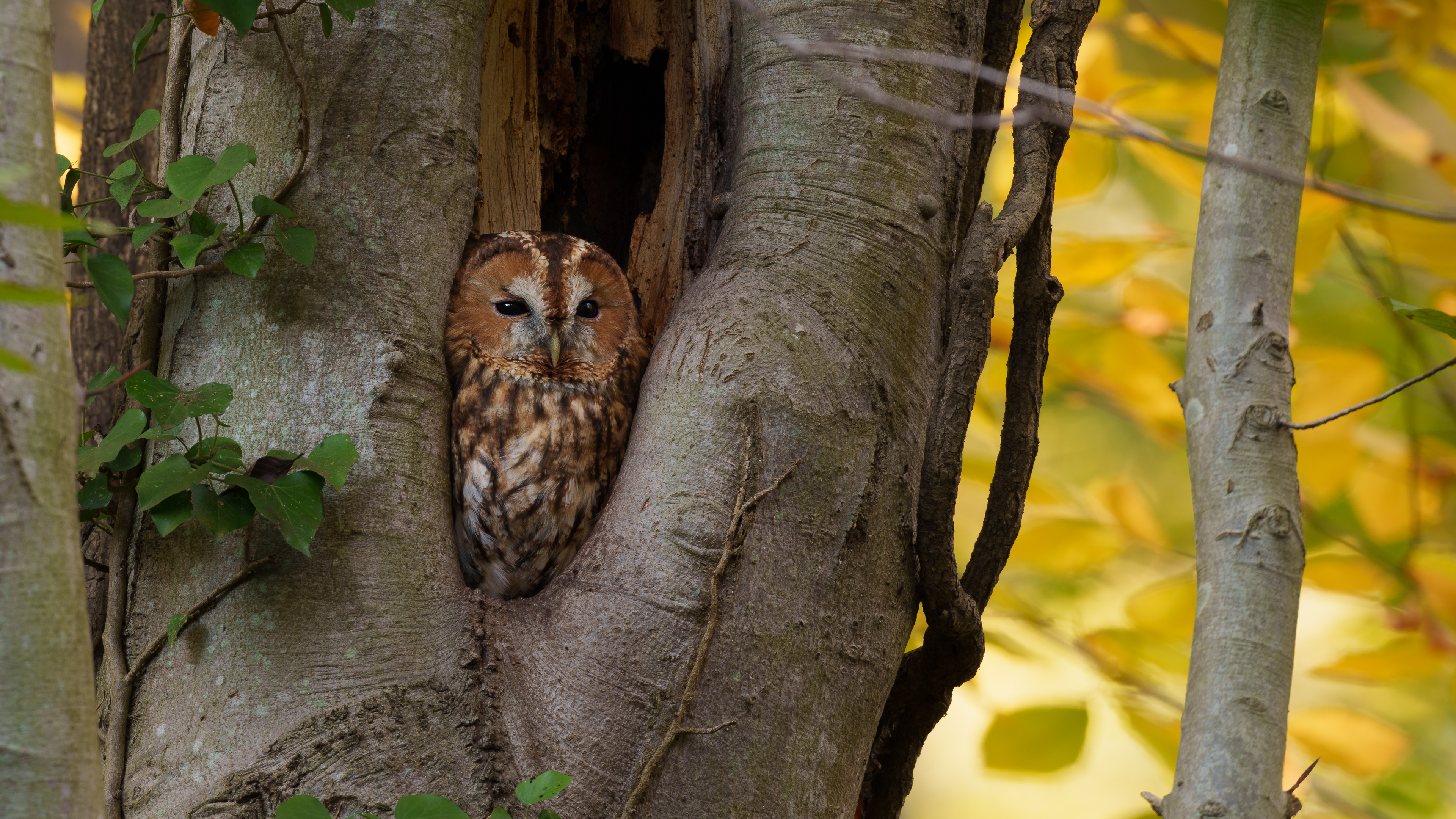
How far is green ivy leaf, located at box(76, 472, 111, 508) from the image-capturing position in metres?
1.21

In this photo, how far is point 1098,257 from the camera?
7.06 ft

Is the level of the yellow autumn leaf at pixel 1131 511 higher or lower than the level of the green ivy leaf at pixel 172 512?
higher

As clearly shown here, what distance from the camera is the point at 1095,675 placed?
2203 millimetres

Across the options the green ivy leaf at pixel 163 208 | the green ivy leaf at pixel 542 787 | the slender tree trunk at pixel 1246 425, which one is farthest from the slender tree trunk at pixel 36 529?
the slender tree trunk at pixel 1246 425

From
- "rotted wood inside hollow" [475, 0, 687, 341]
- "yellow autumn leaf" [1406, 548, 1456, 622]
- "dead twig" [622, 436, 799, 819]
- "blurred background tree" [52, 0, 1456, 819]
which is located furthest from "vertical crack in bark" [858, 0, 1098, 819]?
"yellow autumn leaf" [1406, 548, 1456, 622]

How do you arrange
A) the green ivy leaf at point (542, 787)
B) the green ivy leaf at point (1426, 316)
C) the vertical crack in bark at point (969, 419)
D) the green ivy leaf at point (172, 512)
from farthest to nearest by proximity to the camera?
the vertical crack in bark at point (969, 419) < the green ivy leaf at point (172, 512) < the green ivy leaf at point (542, 787) < the green ivy leaf at point (1426, 316)

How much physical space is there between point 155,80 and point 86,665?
1799mm

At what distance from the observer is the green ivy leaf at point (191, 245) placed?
4.00 ft

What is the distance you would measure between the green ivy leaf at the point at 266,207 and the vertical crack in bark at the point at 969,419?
0.89 meters

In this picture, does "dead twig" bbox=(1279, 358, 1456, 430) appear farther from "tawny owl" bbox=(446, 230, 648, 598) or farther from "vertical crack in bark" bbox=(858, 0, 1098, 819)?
"tawny owl" bbox=(446, 230, 648, 598)

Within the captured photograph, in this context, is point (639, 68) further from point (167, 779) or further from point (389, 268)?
point (167, 779)

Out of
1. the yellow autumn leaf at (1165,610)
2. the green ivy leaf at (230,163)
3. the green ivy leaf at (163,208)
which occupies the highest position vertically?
the green ivy leaf at (230,163)

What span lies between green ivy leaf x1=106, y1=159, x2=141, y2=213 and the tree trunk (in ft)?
0.35

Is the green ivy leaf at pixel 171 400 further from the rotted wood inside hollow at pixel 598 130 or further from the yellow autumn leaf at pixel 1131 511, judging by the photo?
the yellow autumn leaf at pixel 1131 511
